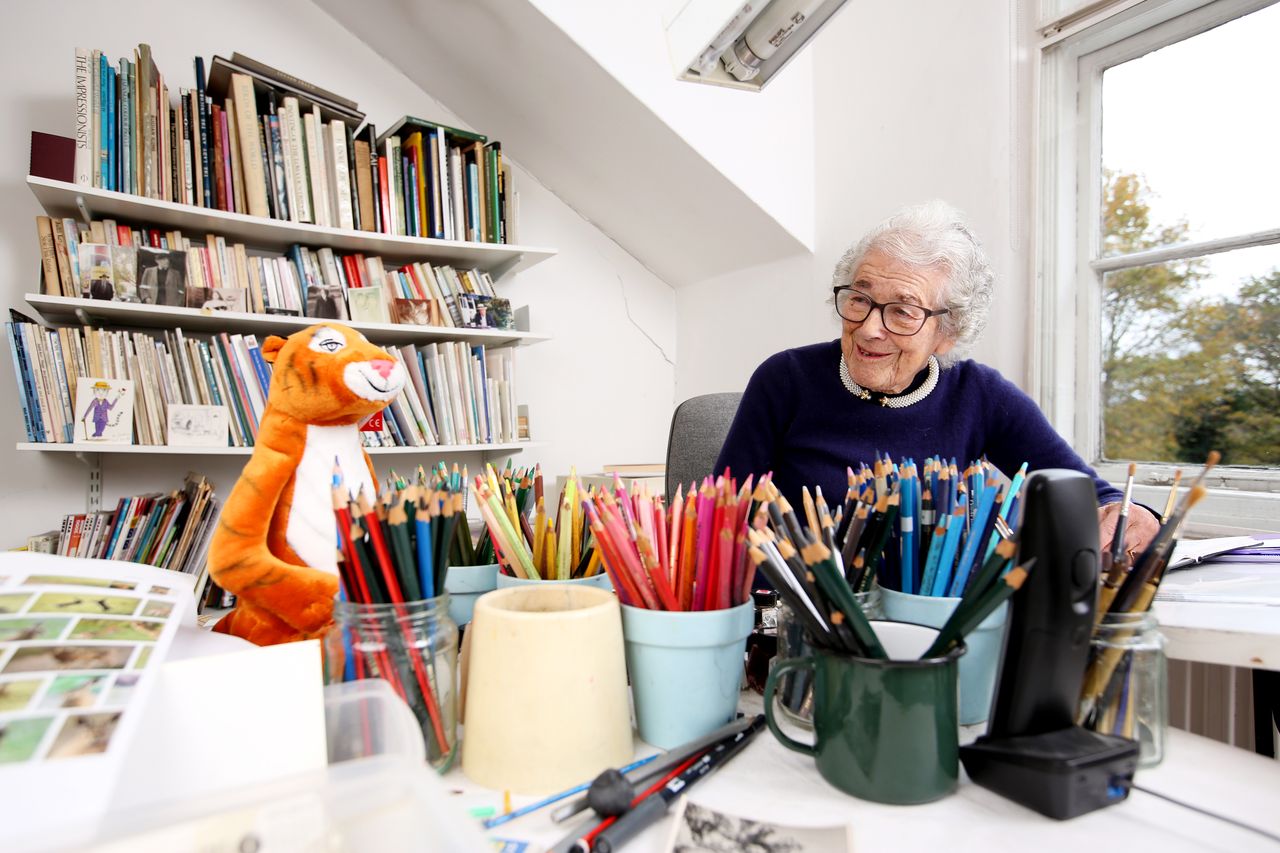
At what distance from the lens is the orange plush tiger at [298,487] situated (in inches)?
24.8

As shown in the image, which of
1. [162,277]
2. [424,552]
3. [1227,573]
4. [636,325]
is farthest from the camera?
[636,325]

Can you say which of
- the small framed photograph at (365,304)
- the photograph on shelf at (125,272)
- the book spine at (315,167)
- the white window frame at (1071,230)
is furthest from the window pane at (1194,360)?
the photograph on shelf at (125,272)

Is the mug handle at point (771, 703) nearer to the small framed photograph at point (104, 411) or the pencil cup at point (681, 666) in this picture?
the pencil cup at point (681, 666)

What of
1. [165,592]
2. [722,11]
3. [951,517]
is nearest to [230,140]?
[722,11]

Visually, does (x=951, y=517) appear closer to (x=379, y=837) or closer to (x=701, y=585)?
(x=701, y=585)

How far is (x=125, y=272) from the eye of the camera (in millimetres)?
1689

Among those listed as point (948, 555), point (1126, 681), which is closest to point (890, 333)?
point (948, 555)

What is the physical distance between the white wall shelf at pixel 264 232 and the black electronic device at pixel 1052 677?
1.88 metres

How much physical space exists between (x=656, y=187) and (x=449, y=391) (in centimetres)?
95

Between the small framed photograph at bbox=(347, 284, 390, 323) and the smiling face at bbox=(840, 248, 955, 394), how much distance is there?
52.9 inches

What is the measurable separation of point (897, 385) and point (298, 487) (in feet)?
3.49

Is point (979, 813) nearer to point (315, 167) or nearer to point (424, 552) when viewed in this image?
point (424, 552)

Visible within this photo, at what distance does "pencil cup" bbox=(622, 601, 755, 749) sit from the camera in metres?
0.53

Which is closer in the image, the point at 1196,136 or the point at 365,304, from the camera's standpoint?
the point at 1196,136
